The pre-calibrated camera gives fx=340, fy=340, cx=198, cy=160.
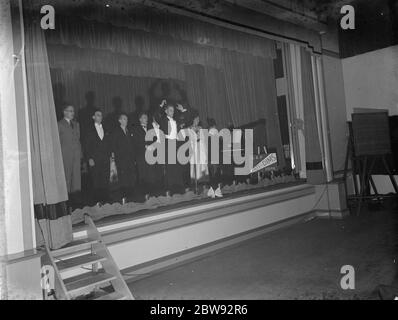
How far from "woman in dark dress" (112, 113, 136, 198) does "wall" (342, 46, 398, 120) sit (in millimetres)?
4268

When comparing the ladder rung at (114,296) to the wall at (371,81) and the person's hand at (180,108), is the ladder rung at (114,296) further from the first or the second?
the wall at (371,81)

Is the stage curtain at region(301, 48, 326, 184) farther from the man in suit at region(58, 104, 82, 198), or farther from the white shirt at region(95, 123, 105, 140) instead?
the man in suit at region(58, 104, 82, 198)

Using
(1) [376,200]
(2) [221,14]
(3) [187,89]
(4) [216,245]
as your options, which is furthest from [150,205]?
(1) [376,200]

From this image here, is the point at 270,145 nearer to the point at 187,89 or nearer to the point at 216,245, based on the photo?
→ the point at 187,89

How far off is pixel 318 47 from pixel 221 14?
226 cm

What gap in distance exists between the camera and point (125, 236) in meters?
3.31

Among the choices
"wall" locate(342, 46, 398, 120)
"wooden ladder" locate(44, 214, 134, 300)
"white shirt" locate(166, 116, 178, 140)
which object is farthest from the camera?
"wall" locate(342, 46, 398, 120)

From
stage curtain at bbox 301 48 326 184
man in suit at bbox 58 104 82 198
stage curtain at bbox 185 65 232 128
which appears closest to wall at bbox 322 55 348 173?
stage curtain at bbox 301 48 326 184

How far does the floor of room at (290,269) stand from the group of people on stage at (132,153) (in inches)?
38.2

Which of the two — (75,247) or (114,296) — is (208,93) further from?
(114,296)

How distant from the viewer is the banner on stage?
5146mm

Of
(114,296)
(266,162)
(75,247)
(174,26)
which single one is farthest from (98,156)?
(266,162)

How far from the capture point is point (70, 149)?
3449mm

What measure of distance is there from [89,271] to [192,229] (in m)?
1.26
